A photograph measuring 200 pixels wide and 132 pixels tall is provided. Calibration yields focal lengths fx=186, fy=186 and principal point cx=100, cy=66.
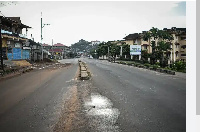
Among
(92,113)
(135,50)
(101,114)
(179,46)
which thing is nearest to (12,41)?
(135,50)

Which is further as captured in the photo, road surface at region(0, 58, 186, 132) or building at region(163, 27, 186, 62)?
building at region(163, 27, 186, 62)

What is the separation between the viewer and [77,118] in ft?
20.7

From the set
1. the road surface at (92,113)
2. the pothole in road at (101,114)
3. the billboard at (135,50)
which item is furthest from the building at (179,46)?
the pothole in road at (101,114)

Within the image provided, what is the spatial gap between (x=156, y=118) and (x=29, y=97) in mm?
6346

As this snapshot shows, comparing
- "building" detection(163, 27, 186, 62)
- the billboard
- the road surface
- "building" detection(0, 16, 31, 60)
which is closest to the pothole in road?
the road surface

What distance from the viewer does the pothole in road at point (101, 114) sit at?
5.56 metres

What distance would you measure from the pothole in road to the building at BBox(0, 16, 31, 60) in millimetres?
A: 31385

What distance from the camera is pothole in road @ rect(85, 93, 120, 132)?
556 centimetres

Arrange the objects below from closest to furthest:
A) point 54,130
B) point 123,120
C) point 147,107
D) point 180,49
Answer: point 54,130, point 123,120, point 147,107, point 180,49

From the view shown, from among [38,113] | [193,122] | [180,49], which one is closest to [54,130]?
[38,113]

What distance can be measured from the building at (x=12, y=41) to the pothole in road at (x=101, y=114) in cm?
3138

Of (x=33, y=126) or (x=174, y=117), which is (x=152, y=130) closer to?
(x=174, y=117)

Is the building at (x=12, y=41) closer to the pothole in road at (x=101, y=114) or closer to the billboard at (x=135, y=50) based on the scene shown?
the billboard at (x=135, y=50)

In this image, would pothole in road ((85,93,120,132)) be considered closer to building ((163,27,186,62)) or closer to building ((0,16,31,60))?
building ((0,16,31,60))
